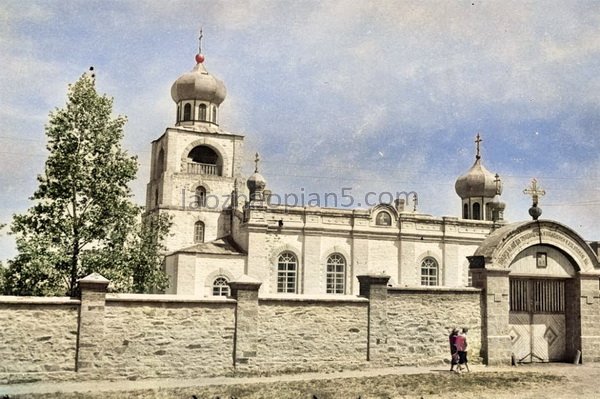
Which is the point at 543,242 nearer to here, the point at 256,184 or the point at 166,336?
the point at 166,336

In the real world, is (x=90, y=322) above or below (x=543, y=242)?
below

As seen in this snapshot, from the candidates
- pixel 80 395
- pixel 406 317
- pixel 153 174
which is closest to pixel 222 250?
pixel 153 174

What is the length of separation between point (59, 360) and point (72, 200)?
5.88m

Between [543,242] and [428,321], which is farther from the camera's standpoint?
[543,242]

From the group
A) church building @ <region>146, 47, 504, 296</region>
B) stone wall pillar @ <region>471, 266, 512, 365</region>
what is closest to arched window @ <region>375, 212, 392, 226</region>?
church building @ <region>146, 47, 504, 296</region>

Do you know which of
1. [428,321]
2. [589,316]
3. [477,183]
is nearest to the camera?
[428,321]

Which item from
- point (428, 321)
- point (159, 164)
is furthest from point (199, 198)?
point (428, 321)

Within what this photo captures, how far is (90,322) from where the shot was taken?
47.9 ft

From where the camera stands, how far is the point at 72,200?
19031mm

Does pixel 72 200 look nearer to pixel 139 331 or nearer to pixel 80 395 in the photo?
pixel 139 331

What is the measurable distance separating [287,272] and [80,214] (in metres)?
17.3

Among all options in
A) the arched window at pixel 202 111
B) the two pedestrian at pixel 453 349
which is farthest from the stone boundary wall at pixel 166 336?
the arched window at pixel 202 111

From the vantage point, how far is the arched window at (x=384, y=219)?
3722 cm

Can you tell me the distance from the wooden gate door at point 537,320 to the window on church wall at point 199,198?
23563 mm
